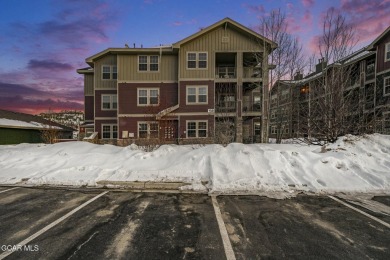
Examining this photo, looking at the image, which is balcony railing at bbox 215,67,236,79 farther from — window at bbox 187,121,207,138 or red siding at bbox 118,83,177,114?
window at bbox 187,121,207,138

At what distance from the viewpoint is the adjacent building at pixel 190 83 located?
22562 millimetres

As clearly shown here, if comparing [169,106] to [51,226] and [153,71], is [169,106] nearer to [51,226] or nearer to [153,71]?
[153,71]

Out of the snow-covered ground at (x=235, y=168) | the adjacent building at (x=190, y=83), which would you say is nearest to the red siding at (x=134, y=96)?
the adjacent building at (x=190, y=83)

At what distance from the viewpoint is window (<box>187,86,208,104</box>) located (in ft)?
75.0

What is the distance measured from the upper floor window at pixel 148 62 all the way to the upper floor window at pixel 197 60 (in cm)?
363

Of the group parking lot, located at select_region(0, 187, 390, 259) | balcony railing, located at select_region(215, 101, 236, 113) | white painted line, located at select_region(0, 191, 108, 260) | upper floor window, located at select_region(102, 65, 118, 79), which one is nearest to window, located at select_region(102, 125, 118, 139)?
upper floor window, located at select_region(102, 65, 118, 79)

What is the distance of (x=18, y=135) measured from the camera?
1048 inches

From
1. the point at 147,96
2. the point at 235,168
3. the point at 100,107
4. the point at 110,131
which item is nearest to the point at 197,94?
the point at 147,96

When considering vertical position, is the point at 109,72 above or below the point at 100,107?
above

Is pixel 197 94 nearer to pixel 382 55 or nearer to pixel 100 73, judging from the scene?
pixel 100 73

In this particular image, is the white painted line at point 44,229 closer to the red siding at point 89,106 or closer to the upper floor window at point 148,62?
the upper floor window at point 148,62

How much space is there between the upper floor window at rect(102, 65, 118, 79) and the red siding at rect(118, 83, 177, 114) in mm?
2398

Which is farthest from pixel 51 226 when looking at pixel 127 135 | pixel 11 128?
pixel 11 128

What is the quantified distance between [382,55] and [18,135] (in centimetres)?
4251
